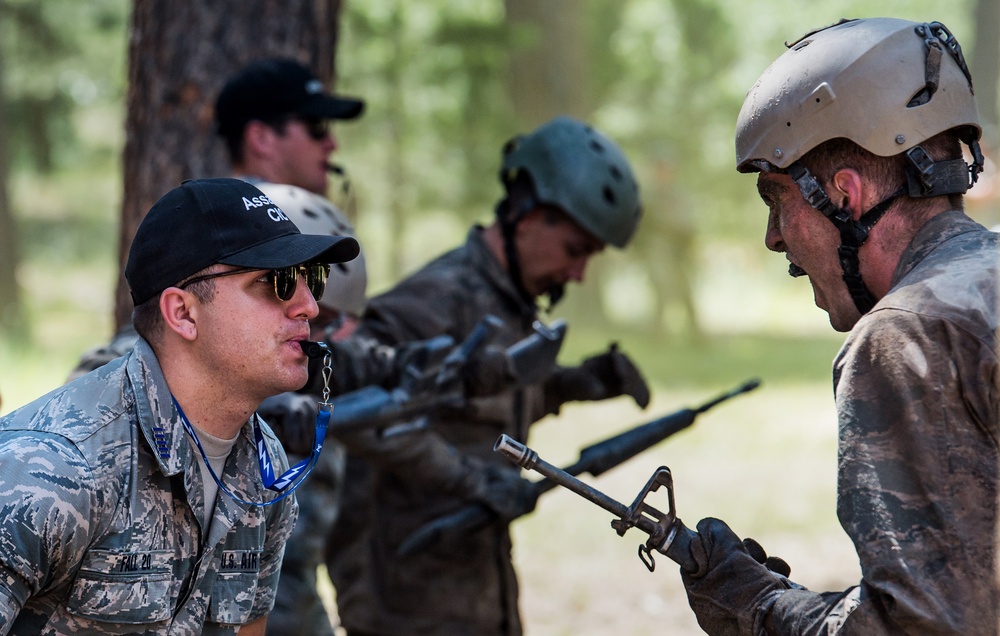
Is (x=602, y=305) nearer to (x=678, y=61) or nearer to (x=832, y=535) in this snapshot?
(x=678, y=61)

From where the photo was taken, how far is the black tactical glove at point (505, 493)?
17.6 feet

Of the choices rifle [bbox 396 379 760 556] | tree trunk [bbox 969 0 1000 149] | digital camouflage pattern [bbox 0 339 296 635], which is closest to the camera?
digital camouflage pattern [bbox 0 339 296 635]

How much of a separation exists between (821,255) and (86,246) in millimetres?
23509

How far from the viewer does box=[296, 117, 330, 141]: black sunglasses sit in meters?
5.70

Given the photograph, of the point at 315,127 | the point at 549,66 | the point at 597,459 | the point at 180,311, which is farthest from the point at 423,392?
the point at 549,66

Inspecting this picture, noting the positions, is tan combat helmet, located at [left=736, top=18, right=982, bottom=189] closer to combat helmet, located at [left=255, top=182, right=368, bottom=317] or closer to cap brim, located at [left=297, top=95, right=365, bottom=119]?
combat helmet, located at [left=255, top=182, right=368, bottom=317]

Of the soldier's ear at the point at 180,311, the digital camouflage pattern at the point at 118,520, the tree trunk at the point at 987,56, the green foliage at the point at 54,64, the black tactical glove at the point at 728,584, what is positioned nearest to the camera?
the digital camouflage pattern at the point at 118,520

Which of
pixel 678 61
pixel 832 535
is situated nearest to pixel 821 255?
pixel 832 535

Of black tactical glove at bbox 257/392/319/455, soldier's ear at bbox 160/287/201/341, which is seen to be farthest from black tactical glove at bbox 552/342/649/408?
soldier's ear at bbox 160/287/201/341

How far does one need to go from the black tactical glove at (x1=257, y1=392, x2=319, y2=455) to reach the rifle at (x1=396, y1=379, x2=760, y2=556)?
102cm

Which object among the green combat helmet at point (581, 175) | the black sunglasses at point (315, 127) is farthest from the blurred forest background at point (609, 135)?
the black sunglasses at point (315, 127)

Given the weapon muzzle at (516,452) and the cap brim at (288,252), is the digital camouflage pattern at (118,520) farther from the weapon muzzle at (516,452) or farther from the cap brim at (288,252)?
the weapon muzzle at (516,452)

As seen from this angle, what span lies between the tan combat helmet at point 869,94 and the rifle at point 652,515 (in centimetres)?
96

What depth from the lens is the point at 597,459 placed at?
5.52 m
